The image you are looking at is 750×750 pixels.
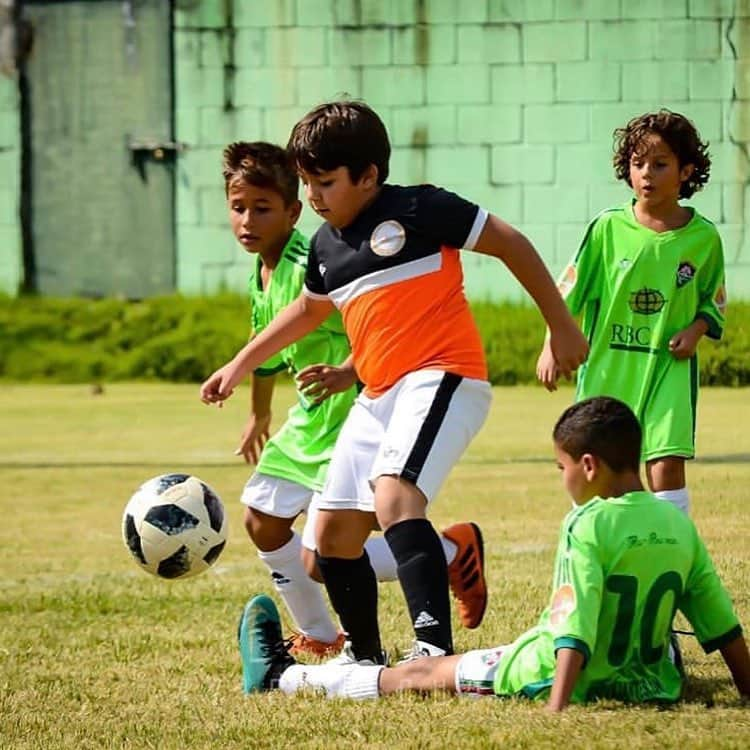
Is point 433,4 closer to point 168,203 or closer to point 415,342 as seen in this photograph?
point 168,203

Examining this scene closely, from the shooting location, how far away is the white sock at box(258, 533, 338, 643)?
5531mm

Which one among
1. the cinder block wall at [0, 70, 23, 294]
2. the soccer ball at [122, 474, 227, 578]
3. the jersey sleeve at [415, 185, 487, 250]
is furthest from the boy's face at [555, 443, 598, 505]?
the cinder block wall at [0, 70, 23, 294]

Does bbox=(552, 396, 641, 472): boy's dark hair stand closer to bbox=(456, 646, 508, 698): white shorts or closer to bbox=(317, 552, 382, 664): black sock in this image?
bbox=(456, 646, 508, 698): white shorts

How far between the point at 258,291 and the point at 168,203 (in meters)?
11.2

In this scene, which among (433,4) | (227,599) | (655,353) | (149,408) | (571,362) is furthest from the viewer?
(433,4)

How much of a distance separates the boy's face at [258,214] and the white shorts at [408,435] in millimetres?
1068

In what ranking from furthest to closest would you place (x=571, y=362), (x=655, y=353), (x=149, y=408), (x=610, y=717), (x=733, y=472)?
(x=149, y=408), (x=733, y=472), (x=655, y=353), (x=571, y=362), (x=610, y=717)

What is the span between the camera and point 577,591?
414 centimetres

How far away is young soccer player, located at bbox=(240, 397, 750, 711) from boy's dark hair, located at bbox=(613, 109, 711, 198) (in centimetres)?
150

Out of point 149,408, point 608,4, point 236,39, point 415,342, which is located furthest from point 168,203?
point 415,342

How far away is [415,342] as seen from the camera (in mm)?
4656

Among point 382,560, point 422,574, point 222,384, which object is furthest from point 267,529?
point 422,574

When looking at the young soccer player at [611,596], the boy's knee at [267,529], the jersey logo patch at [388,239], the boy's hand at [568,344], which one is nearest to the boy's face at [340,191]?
the jersey logo patch at [388,239]

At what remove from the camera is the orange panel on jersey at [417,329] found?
466 cm
